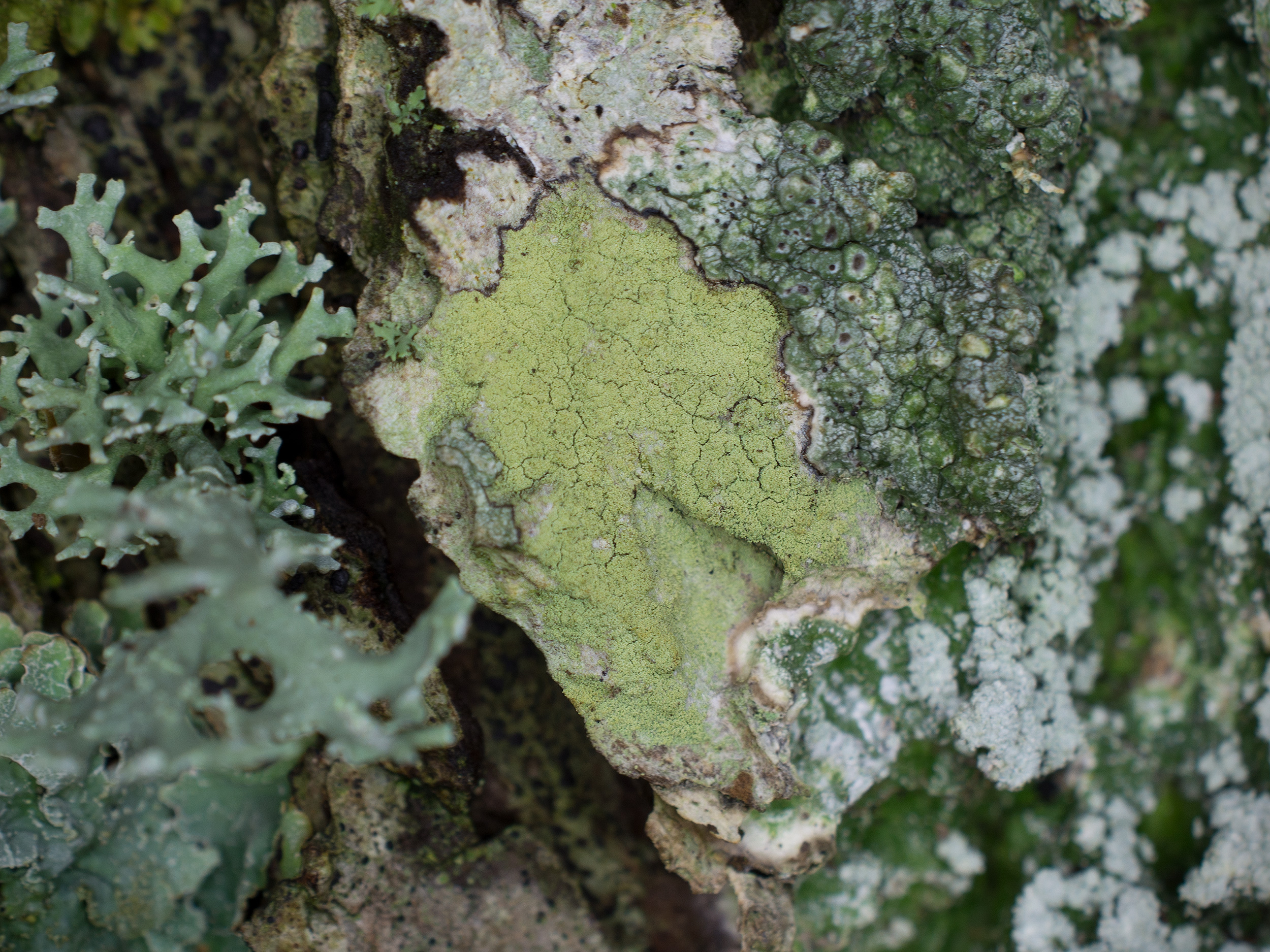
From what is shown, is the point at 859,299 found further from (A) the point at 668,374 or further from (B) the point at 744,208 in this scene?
(A) the point at 668,374

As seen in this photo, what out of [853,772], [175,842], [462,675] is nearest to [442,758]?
[462,675]

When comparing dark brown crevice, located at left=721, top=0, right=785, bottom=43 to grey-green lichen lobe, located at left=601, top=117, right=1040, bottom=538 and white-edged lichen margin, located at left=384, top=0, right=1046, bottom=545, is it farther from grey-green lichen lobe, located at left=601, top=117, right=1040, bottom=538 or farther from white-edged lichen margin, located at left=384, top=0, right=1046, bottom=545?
grey-green lichen lobe, located at left=601, top=117, right=1040, bottom=538

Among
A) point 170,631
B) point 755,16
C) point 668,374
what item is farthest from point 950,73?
point 170,631

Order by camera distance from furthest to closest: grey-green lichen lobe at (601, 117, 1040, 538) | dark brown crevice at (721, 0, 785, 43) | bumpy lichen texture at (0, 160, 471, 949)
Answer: dark brown crevice at (721, 0, 785, 43) → grey-green lichen lobe at (601, 117, 1040, 538) → bumpy lichen texture at (0, 160, 471, 949)

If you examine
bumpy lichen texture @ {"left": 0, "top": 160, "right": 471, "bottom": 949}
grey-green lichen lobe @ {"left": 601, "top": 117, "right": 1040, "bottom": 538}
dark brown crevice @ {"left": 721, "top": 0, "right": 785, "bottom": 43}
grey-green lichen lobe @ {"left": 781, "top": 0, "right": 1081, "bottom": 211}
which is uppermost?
grey-green lichen lobe @ {"left": 781, "top": 0, "right": 1081, "bottom": 211}

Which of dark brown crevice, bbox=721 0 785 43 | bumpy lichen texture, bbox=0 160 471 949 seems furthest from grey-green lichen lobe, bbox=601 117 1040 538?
bumpy lichen texture, bbox=0 160 471 949

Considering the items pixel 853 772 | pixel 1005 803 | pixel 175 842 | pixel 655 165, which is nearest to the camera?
pixel 655 165

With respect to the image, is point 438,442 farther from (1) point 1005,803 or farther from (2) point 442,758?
(1) point 1005,803

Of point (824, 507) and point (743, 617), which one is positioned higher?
point (824, 507)
